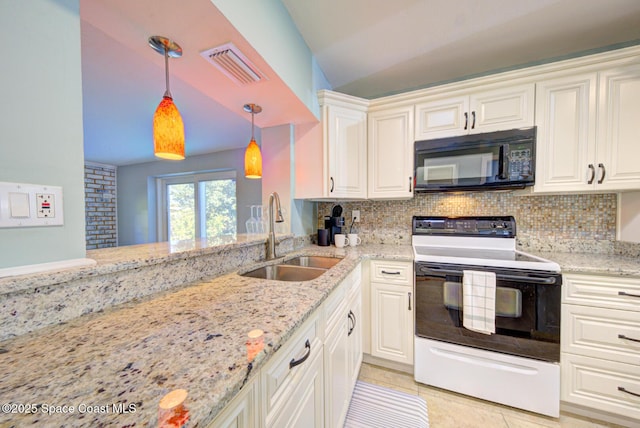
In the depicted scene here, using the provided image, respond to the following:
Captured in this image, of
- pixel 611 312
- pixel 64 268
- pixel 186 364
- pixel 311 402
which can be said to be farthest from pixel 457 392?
pixel 64 268

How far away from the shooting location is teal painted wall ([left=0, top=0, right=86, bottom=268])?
599 mm

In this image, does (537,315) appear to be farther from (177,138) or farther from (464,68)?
(177,138)

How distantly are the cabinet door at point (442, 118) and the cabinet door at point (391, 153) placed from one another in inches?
3.3

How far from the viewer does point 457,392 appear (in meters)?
1.61

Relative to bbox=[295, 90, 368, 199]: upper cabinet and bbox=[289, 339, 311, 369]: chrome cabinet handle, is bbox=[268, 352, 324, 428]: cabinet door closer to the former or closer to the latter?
bbox=[289, 339, 311, 369]: chrome cabinet handle

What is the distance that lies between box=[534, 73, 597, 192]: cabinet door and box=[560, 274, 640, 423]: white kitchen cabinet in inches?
27.2

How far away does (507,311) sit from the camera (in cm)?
147

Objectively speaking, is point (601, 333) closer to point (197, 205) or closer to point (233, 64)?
point (233, 64)

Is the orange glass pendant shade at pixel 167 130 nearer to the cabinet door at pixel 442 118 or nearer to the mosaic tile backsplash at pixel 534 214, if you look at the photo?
the cabinet door at pixel 442 118

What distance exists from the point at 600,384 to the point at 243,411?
2.11 m

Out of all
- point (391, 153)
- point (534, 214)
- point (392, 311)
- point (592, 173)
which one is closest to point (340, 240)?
point (392, 311)

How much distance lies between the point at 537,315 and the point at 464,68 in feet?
6.69

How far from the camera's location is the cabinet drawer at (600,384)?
1.31m

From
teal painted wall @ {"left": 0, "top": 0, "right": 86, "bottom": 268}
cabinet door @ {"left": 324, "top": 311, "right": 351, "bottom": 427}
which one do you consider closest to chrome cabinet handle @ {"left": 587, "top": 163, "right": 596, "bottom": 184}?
cabinet door @ {"left": 324, "top": 311, "right": 351, "bottom": 427}
